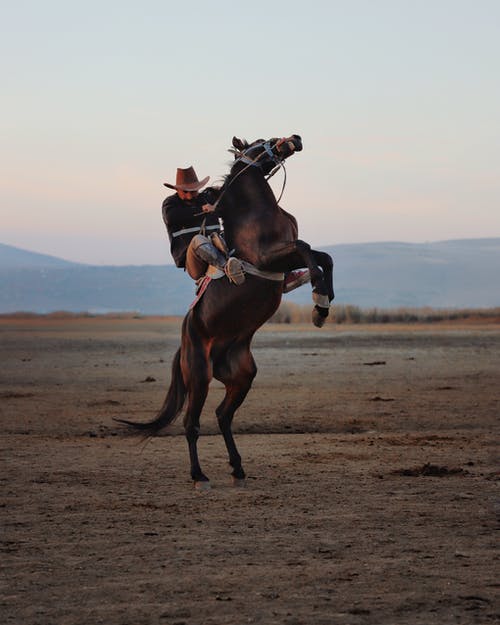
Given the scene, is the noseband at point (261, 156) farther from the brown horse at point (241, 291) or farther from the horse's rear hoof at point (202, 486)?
the horse's rear hoof at point (202, 486)

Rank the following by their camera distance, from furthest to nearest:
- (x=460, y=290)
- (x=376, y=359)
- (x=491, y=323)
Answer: (x=460, y=290)
(x=491, y=323)
(x=376, y=359)

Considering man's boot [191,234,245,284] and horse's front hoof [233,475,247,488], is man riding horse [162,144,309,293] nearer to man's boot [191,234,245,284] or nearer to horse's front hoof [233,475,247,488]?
man's boot [191,234,245,284]

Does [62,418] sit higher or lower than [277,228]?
lower

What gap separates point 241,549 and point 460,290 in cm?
17875

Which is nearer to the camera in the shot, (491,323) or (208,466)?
(208,466)

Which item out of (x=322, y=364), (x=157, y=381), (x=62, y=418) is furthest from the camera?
(x=322, y=364)

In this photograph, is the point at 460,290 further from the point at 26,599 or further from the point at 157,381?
the point at 26,599

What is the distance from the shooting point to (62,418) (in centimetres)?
1543

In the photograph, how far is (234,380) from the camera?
33.3 ft

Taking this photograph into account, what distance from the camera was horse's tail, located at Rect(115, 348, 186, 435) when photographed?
35.3 ft

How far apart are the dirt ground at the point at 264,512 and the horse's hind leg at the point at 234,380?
252 millimetres

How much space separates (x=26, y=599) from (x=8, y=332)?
124ft

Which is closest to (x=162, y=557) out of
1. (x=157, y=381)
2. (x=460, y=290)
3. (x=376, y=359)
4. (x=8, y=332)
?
(x=157, y=381)

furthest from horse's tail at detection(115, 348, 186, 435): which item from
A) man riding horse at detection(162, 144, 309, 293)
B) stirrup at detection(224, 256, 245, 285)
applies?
stirrup at detection(224, 256, 245, 285)
